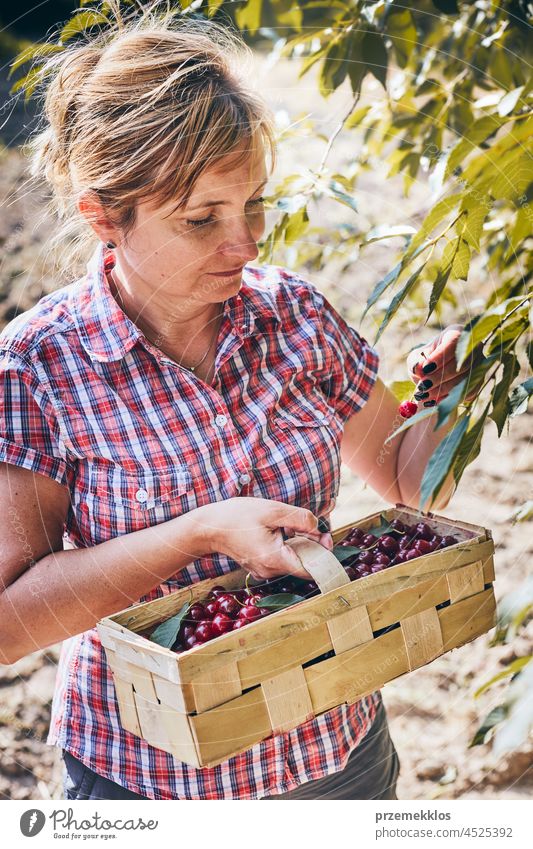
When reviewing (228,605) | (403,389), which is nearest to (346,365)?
(403,389)

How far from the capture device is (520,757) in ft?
3.79

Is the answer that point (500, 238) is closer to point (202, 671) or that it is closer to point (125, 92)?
point (125, 92)

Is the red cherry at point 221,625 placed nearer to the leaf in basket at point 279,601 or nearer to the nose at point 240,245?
the leaf in basket at point 279,601

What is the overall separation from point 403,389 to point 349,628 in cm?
24

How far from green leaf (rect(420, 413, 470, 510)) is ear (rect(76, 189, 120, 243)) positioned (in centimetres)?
32

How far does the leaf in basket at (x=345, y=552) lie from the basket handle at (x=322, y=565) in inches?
1.8

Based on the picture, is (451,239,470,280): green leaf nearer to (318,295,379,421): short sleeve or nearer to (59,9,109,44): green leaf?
(318,295,379,421): short sleeve

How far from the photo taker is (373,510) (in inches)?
40.3

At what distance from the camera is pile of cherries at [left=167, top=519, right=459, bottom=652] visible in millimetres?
557

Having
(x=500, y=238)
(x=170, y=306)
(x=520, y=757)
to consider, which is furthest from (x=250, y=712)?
(x=520, y=757)

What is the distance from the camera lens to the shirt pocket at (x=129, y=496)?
0.64 meters

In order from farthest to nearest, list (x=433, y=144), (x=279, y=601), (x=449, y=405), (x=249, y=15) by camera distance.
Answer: (x=433, y=144), (x=249, y=15), (x=279, y=601), (x=449, y=405)

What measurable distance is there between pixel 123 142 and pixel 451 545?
397 mm

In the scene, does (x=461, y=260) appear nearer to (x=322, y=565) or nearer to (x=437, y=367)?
(x=437, y=367)
